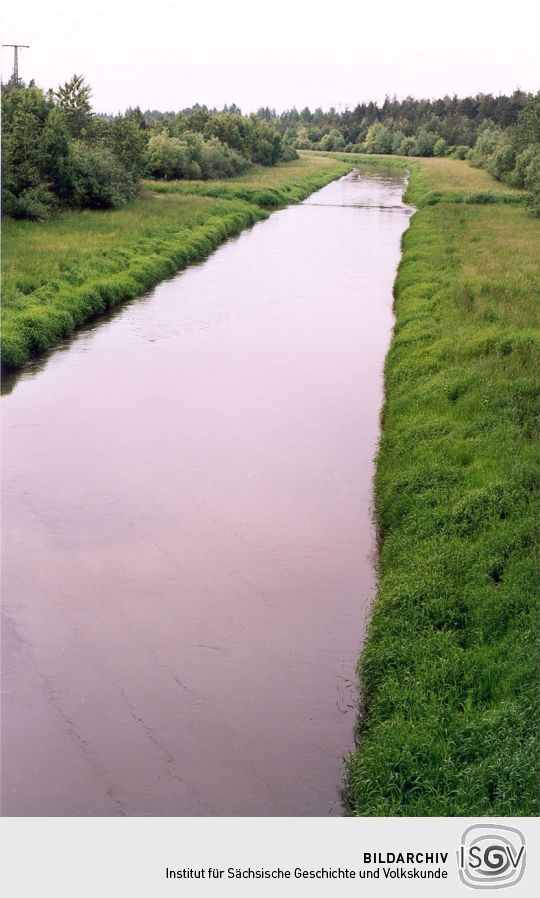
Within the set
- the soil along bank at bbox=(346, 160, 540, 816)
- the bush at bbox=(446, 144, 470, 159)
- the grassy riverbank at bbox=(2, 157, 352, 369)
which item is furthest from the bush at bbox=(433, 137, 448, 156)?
the soil along bank at bbox=(346, 160, 540, 816)

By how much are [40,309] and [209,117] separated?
5539 cm

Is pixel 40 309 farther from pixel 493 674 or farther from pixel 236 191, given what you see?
pixel 236 191

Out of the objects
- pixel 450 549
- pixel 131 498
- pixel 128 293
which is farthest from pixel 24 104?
pixel 450 549

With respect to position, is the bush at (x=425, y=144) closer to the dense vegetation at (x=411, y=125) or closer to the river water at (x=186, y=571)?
the dense vegetation at (x=411, y=125)

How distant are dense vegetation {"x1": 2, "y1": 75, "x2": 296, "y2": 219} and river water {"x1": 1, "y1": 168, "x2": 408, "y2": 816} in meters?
15.6

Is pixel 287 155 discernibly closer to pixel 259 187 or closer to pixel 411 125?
pixel 259 187

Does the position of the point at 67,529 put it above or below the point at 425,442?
below

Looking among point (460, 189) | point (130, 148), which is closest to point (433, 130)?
point (460, 189)

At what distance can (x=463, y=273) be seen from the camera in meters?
24.0

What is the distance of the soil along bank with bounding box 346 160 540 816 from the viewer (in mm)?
6441
